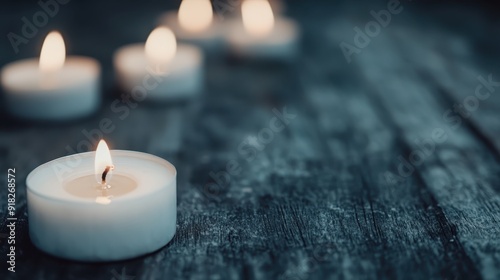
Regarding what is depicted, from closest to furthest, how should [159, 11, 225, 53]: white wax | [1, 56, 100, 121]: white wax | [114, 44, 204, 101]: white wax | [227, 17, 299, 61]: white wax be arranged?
[1, 56, 100, 121]: white wax < [114, 44, 204, 101]: white wax < [227, 17, 299, 61]: white wax < [159, 11, 225, 53]: white wax

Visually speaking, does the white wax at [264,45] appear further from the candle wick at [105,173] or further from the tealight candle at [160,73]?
the candle wick at [105,173]

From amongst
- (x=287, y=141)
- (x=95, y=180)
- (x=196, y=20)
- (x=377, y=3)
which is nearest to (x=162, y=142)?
(x=287, y=141)

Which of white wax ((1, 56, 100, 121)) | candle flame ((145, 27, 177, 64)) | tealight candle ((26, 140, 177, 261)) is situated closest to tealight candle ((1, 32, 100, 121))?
white wax ((1, 56, 100, 121))

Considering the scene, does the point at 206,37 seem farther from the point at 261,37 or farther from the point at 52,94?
the point at 52,94

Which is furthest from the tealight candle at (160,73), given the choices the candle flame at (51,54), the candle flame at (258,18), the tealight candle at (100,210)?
the tealight candle at (100,210)

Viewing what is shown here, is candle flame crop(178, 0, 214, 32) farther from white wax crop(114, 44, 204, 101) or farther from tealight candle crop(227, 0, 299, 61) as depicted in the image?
white wax crop(114, 44, 204, 101)

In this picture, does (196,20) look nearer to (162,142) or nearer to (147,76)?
(147,76)
